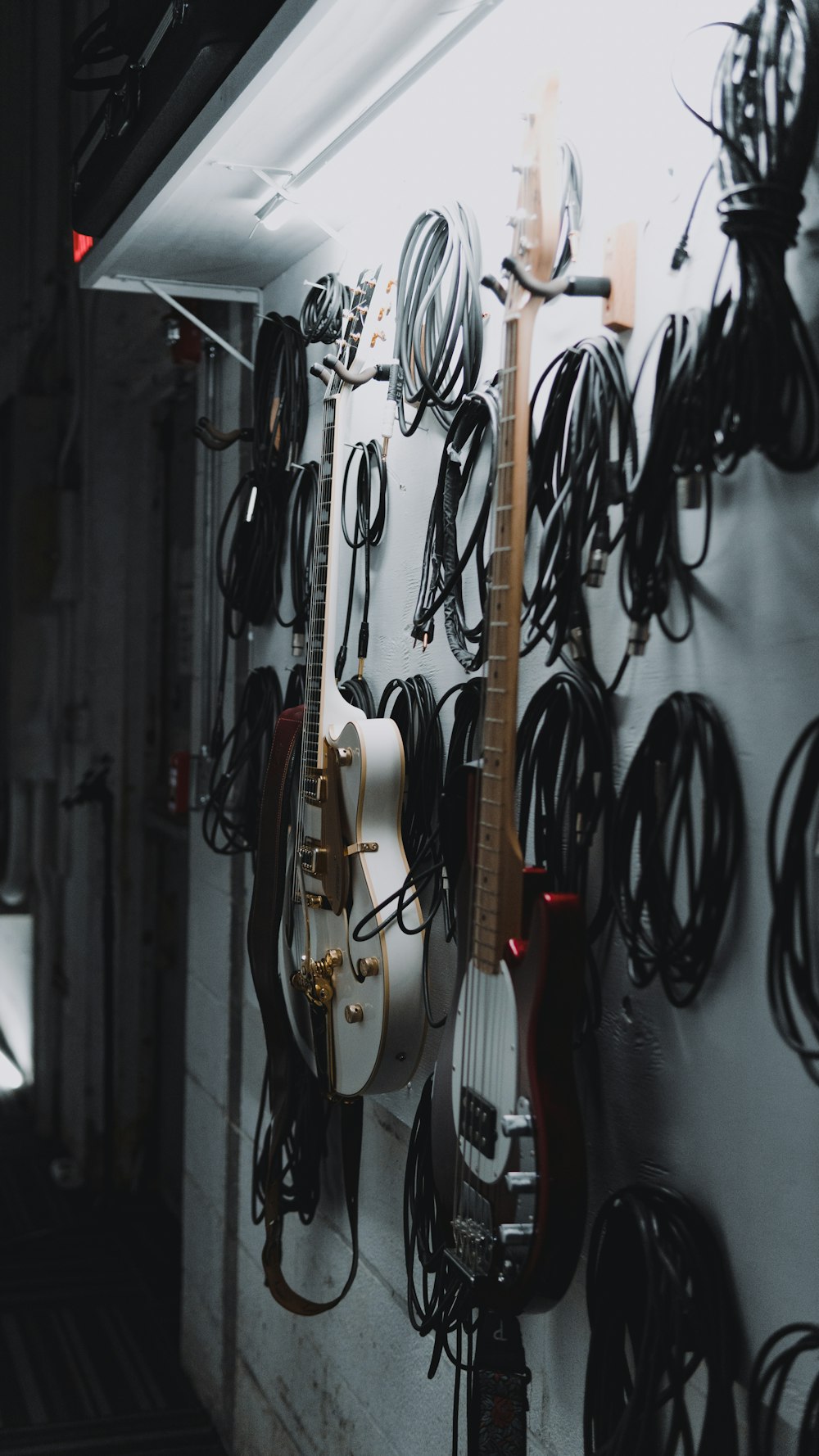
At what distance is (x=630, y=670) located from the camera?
1632mm

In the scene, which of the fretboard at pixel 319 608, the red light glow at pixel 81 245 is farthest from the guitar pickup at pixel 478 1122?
the red light glow at pixel 81 245

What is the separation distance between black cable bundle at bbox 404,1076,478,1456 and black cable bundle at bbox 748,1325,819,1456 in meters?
0.62

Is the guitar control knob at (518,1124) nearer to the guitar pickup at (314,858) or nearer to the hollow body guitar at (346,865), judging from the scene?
the hollow body guitar at (346,865)

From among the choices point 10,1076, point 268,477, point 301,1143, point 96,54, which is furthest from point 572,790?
point 10,1076

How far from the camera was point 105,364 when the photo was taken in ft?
16.5

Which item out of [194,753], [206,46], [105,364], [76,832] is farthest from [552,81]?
[76,832]

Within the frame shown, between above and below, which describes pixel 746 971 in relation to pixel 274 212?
below

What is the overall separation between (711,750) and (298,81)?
122cm

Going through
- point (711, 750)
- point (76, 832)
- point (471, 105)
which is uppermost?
point (471, 105)

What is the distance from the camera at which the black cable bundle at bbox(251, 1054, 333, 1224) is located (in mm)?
2748

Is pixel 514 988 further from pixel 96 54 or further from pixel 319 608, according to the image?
pixel 96 54

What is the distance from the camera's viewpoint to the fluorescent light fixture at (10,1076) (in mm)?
6137

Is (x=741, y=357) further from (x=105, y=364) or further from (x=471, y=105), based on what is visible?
(x=105, y=364)

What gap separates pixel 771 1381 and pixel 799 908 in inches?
19.0
